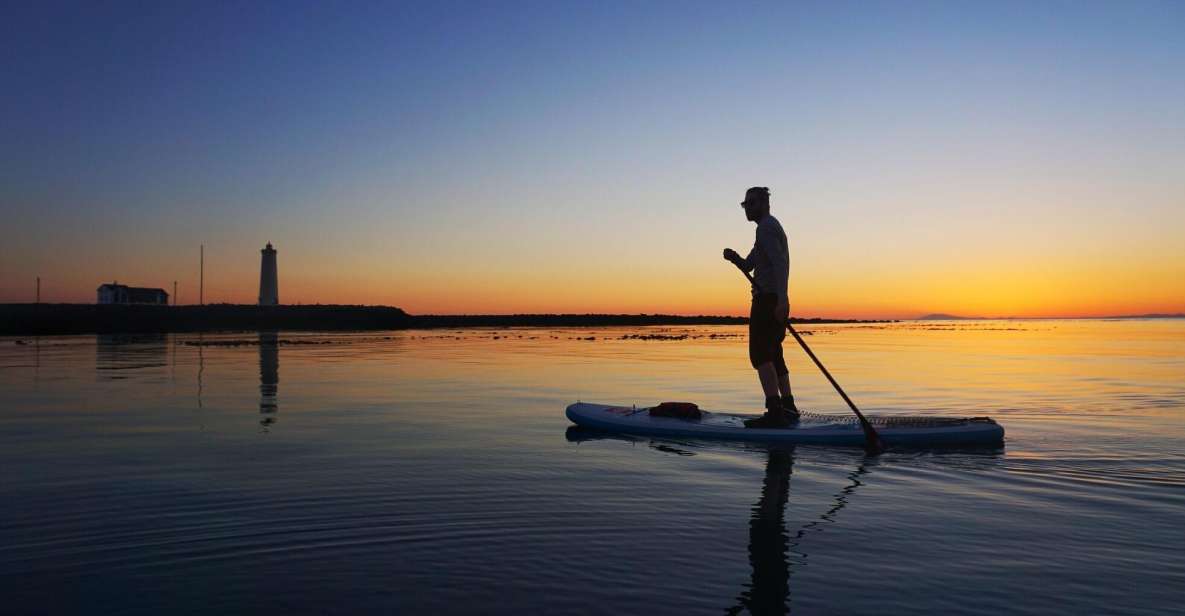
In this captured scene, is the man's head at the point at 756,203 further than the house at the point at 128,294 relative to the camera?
No

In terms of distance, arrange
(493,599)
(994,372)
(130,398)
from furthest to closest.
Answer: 1. (994,372)
2. (130,398)
3. (493,599)

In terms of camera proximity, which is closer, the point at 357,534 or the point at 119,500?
the point at 357,534

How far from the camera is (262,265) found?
105188mm

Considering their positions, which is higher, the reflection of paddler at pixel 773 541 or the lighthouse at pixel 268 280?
the lighthouse at pixel 268 280

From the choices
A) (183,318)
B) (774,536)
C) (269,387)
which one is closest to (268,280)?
(183,318)

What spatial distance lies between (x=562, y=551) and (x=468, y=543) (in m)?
0.71

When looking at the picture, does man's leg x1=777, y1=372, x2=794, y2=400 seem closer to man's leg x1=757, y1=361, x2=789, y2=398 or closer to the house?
man's leg x1=757, y1=361, x2=789, y2=398

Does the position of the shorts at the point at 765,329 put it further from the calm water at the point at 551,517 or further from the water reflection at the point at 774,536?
the water reflection at the point at 774,536

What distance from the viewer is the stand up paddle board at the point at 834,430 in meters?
10.4

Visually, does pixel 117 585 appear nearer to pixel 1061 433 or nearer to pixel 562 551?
pixel 562 551

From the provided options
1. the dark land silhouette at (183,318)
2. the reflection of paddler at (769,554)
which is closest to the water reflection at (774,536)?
the reflection of paddler at (769,554)

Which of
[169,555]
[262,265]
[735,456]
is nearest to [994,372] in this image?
[735,456]

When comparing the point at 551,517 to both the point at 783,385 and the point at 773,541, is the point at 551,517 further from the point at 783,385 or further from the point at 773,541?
the point at 783,385

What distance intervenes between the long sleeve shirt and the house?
393ft
